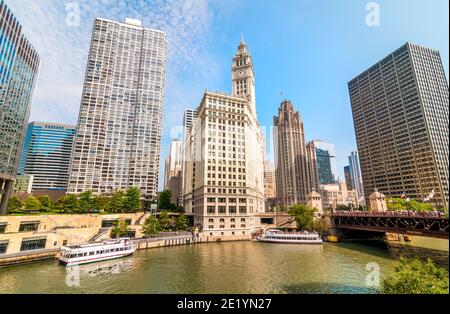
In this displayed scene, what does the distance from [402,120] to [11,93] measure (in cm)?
19142

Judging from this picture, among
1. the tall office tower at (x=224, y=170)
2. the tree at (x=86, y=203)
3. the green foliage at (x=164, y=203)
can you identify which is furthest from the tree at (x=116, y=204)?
the green foliage at (x=164, y=203)

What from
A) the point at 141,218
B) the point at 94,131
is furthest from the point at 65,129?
the point at 141,218

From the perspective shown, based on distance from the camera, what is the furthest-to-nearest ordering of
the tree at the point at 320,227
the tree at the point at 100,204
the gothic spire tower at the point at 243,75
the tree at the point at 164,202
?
the tree at the point at 164,202 < the gothic spire tower at the point at 243,75 < the tree at the point at 100,204 < the tree at the point at 320,227

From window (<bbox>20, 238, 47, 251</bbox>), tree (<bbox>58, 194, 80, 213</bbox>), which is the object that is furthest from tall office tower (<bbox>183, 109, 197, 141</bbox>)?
window (<bbox>20, 238, 47, 251</bbox>)

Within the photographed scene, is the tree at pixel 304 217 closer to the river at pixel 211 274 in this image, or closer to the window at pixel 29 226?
the river at pixel 211 274

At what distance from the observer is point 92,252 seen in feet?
142

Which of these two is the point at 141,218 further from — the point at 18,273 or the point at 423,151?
the point at 423,151

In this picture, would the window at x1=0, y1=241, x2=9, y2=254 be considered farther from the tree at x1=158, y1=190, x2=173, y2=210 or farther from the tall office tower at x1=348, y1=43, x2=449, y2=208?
the tall office tower at x1=348, y1=43, x2=449, y2=208

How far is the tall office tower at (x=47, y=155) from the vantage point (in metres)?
154

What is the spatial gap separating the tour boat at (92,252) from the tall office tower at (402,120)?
415 ft

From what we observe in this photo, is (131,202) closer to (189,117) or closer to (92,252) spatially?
(92,252)

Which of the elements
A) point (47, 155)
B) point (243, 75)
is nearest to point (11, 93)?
point (243, 75)

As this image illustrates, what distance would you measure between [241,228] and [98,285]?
5442 centimetres

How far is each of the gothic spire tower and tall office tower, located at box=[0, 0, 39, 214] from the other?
81517mm
